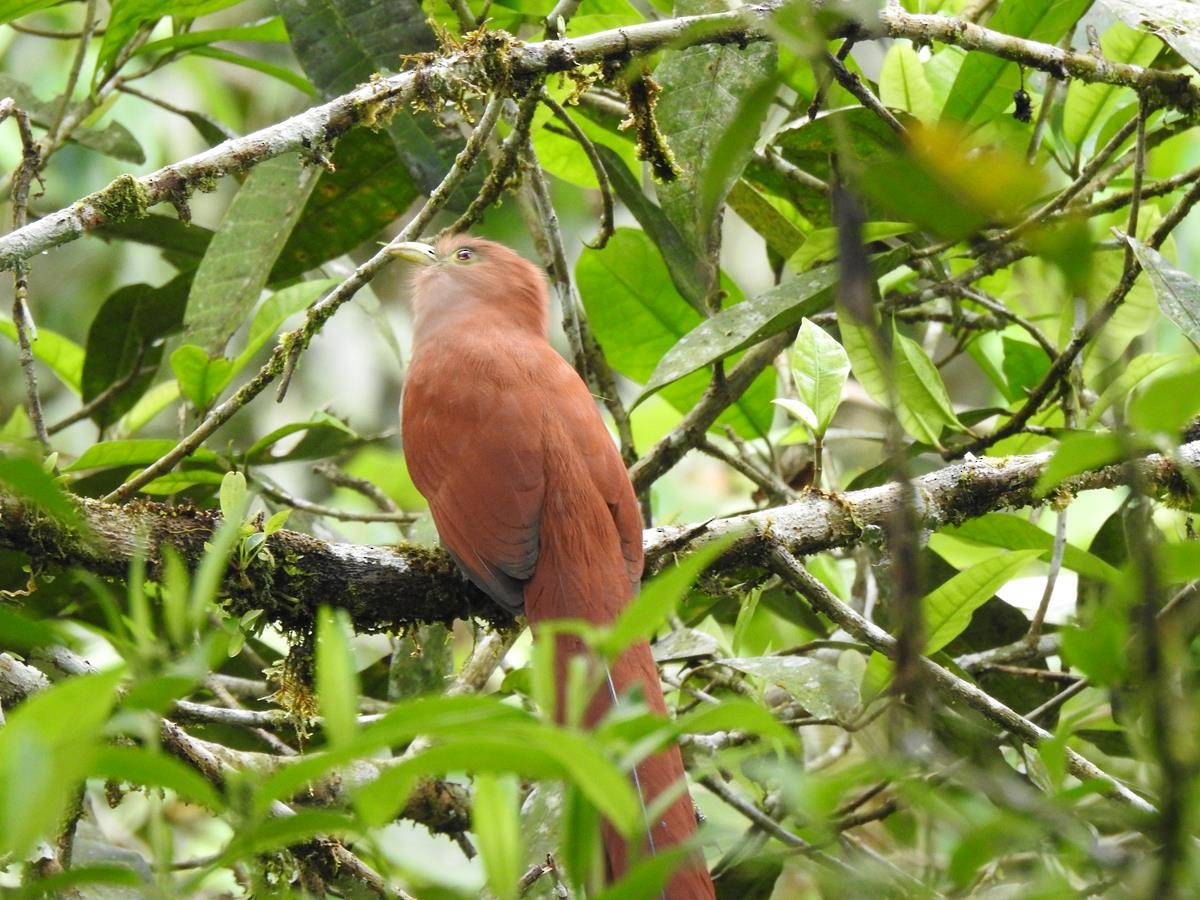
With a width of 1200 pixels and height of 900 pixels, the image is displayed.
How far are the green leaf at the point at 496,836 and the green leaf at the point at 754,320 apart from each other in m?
1.76

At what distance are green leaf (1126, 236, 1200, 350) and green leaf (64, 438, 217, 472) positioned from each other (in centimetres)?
Result: 199

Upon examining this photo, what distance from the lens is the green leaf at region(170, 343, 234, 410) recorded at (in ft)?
9.04

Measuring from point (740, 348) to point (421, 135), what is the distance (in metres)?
0.94

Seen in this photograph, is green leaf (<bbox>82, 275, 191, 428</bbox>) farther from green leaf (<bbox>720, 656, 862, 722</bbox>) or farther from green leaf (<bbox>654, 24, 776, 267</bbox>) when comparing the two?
green leaf (<bbox>720, 656, 862, 722</bbox>)

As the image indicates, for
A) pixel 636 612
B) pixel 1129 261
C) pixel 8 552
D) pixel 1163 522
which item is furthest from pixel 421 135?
pixel 636 612

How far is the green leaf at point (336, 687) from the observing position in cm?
95

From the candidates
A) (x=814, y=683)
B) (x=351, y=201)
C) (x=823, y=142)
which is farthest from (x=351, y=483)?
(x=814, y=683)

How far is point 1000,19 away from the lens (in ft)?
9.91

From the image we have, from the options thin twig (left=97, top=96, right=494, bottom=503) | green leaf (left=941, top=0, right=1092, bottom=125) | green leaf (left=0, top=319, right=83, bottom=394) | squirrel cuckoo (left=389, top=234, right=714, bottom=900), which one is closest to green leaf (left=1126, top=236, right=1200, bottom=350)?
green leaf (left=941, top=0, right=1092, bottom=125)

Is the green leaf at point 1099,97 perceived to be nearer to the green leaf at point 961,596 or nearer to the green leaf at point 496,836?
the green leaf at point 961,596

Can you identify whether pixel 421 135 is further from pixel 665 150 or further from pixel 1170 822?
pixel 1170 822

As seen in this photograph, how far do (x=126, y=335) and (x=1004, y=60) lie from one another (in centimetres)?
225

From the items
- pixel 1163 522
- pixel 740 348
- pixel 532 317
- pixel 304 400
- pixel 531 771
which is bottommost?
pixel 531 771

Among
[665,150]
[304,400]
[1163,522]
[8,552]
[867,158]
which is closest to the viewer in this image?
[8,552]
